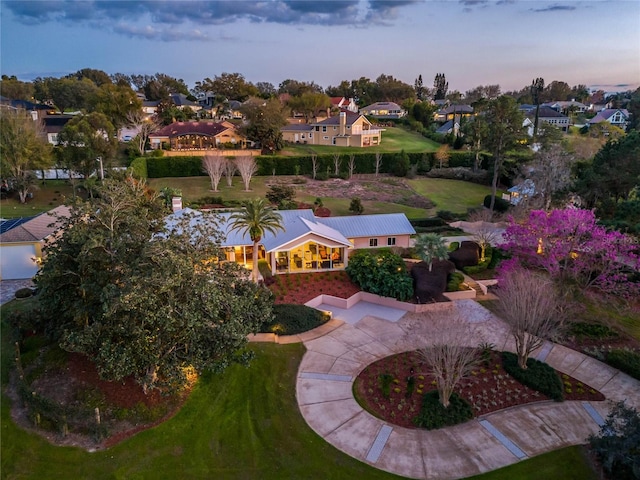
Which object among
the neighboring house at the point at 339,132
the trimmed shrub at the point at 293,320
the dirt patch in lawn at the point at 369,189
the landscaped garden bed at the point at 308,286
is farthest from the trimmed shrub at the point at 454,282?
the neighboring house at the point at 339,132

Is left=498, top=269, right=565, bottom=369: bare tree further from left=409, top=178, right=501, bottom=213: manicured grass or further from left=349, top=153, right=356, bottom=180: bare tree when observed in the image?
left=349, top=153, right=356, bottom=180: bare tree

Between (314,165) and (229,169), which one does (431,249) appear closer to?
(229,169)

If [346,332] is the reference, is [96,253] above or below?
above

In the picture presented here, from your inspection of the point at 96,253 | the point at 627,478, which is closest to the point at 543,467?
the point at 627,478

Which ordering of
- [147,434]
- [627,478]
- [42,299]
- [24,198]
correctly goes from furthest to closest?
[24,198] < [42,299] < [147,434] < [627,478]

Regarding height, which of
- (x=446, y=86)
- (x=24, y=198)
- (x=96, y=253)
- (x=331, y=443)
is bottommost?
(x=331, y=443)

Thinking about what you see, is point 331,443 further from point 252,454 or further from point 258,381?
point 258,381

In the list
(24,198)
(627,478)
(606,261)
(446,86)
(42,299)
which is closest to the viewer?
(627,478)

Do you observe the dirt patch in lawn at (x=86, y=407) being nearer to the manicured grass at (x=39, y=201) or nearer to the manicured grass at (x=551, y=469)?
the manicured grass at (x=551, y=469)
